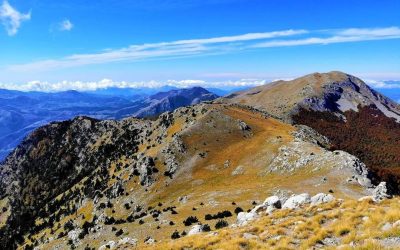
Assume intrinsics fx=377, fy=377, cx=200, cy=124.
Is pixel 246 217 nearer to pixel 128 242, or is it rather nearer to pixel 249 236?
pixel 249 236

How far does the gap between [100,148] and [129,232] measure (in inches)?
5067

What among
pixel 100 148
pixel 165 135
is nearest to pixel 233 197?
pixel 165 135

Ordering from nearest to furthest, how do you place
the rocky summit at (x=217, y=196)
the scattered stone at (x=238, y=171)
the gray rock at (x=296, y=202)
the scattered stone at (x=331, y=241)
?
1. the scattered stone at (x=331, y=241)
2. the rocky summit at (x=217, y=196)
3. the gray rock at (x=296, y=202)
4. the scattered stone at (x=238, y=171)

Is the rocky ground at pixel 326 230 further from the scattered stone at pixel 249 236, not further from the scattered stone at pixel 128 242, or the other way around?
the scattered stone at pixel 128 242

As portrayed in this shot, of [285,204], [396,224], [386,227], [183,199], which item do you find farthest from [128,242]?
[396,224]

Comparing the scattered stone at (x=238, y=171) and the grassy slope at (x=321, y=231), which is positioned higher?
the grassy slope at (x=321, y=231)

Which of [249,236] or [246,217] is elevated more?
[249,236]

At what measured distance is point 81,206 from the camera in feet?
415

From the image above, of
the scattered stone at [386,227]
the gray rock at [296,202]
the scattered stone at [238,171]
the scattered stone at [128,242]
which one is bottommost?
the scattered stone at [128,242]

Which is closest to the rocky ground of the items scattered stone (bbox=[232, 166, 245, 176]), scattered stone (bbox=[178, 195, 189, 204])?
scattered stone (bbox=[178, 195, 189, 204])

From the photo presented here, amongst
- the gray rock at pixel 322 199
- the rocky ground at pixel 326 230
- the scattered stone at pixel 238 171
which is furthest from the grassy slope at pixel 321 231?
the scattered stone at pixel 238 171

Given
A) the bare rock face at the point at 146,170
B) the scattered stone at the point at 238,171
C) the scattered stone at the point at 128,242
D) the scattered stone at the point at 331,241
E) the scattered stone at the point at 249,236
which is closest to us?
the scattered stone at the point at 331,241

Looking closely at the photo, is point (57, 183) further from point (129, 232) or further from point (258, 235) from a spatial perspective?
point (258, 235)

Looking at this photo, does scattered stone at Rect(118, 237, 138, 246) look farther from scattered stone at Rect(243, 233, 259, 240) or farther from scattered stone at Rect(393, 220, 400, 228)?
scattered stone at Rect(393, 220, 400, 228)
